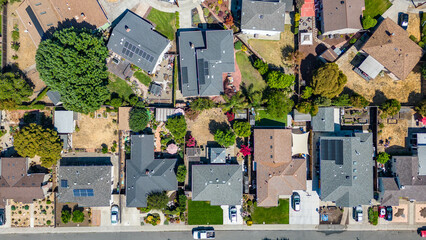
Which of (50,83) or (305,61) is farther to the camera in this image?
(305,61)

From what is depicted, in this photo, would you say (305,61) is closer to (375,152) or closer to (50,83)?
(375,152)

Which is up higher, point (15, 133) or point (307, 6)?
point (307, 6)

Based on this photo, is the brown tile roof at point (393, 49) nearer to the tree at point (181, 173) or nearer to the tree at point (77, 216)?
the tree at point (181, 173)

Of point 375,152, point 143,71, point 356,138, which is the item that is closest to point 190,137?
point 143,71

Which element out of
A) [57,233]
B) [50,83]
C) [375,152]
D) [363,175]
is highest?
[50,83]

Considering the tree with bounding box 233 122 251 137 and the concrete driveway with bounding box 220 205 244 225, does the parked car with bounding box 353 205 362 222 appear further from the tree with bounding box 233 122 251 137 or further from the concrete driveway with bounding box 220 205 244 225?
the tree with bounding box 233 122 251 137

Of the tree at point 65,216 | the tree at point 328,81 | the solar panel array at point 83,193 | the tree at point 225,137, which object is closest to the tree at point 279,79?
the tree at point 328,81
